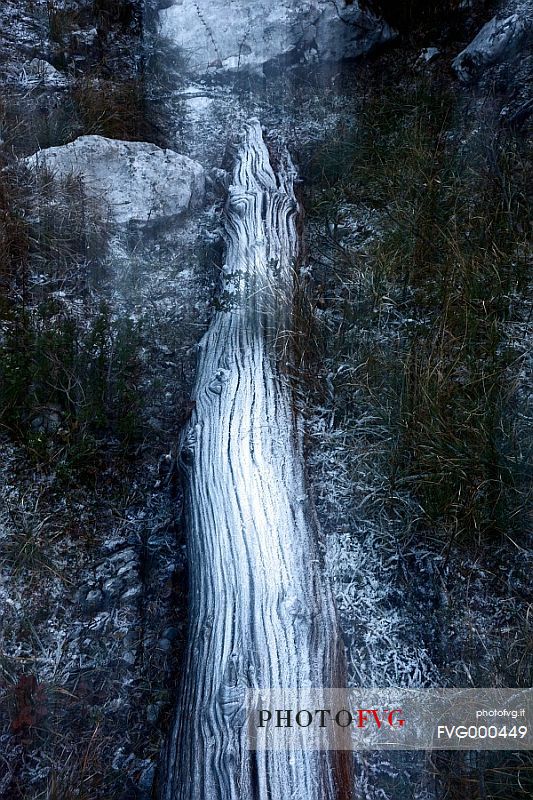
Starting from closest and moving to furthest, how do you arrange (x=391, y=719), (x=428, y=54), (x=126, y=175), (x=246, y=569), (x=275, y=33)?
(x=391, y=719) → (x=246, y=569) → (x=126, y=175) → (x=428, y=54) → (x=275, y=33)

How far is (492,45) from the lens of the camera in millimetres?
4766

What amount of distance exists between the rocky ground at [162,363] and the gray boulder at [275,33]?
0.06 feet

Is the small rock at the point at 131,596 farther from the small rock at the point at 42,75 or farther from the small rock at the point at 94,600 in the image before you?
the small rock at the point at 42,75

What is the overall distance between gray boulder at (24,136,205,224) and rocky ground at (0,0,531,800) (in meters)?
0.01

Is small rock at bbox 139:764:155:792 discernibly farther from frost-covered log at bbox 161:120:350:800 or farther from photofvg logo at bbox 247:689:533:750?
photofvg logo at bbox 247:689:533:750

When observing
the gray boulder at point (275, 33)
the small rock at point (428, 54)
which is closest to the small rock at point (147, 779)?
the gray boulder at point (275, 33)

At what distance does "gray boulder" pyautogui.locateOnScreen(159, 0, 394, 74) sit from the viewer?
17.6ft

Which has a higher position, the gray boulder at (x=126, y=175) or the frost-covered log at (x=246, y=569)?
the gray boulder at (x=126, y=175)

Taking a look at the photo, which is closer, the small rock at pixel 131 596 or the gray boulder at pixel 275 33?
the small rock at pixel 131 596

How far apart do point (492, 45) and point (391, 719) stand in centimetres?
448

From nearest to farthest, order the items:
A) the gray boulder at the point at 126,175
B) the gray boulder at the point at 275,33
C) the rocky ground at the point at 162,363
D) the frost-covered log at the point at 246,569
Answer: the frost-covered log at the point at 246,569 < the rocky ground at the point at 162,363 < the gray boulder at the point at 126,175 < the gray boulder at the point at 275,33

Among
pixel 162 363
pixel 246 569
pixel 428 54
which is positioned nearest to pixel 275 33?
pixel 428 54

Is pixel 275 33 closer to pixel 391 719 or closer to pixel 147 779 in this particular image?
pixel 391 719

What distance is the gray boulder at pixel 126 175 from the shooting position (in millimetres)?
4152
